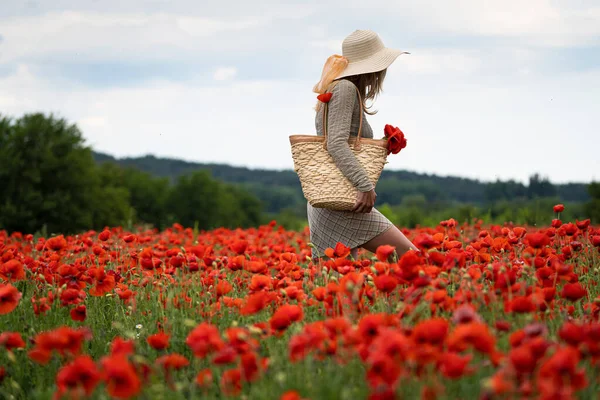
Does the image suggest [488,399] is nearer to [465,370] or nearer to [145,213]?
[465,370]

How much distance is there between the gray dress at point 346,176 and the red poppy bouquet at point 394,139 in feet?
0.44

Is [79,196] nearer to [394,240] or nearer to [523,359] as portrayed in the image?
[394,240]

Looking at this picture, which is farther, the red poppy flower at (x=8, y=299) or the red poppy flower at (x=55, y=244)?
the red poppy flower at (x=55, y=244)

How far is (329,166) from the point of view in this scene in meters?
4.32

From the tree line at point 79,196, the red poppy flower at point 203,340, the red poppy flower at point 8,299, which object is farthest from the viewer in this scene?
the tree line at point 79,196

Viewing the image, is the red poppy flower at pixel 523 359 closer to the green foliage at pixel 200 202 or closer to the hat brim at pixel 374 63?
the hat brim at pixel 374 63

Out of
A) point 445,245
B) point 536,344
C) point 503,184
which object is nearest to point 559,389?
point 536,344

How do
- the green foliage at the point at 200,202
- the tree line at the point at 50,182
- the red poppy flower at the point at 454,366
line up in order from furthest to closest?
1. the green foliage at the point at 200,202
2. the tree line at the point at 50,182
3. the red poppy flower at the point at 454,366

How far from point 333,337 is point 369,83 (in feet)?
8.21

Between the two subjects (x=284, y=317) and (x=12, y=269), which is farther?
(x=12, y=269)

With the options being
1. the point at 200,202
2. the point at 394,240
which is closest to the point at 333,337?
the point at 394,240

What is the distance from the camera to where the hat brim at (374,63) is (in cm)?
427

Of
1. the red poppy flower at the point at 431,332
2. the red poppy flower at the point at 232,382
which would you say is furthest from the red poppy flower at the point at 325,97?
the red poppy flower at the point at 431,332

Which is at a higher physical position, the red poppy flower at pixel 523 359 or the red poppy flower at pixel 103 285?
the red poppy flower at pixel 523 359
